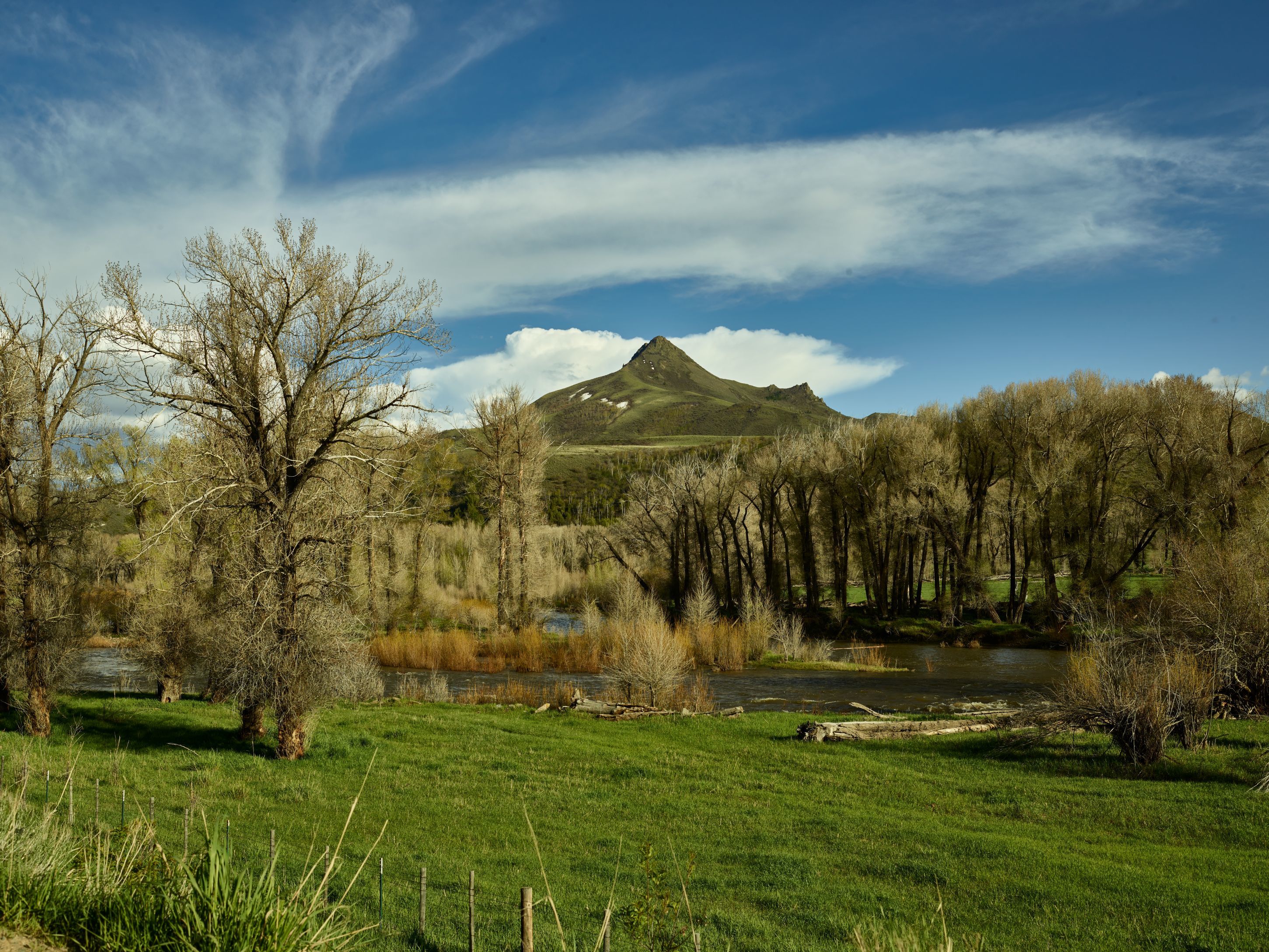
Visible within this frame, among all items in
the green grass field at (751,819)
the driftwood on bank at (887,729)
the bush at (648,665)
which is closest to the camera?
the green grass field at (751,819)

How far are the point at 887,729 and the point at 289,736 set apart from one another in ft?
46.4

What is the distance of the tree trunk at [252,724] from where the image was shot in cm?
1900

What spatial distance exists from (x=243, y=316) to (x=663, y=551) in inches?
1633

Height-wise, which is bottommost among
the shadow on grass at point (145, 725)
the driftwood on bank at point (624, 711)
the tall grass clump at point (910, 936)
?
the driftwood on bank at point (624, 711)

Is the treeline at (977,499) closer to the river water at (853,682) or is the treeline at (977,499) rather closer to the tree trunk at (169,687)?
the river water at (853,682)

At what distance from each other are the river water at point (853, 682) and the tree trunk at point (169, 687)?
2151mm

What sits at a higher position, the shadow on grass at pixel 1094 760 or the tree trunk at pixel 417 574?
the tree trunk at pixel 417 574

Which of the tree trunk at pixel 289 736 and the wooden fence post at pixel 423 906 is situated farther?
the tree trunk at pixel 289 736

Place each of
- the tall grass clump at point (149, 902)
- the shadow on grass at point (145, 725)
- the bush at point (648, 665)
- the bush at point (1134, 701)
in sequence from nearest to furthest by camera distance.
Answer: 1. the tall grass clump at point (149, 902)
2. the bush at point (1134, 701)
3. the shadow on grass at point (145, 725)
4. the bush at point (648, 665)

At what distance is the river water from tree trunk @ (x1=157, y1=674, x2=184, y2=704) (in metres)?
2.15

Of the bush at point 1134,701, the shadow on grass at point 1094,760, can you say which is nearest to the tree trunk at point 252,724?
the shadow on grass at point 1094,760

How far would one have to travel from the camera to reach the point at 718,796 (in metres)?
14.8

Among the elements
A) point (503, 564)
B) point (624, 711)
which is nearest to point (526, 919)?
point (624, 711)

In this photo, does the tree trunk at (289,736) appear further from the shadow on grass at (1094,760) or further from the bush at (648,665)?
the shadow on grass at (1094,760)
